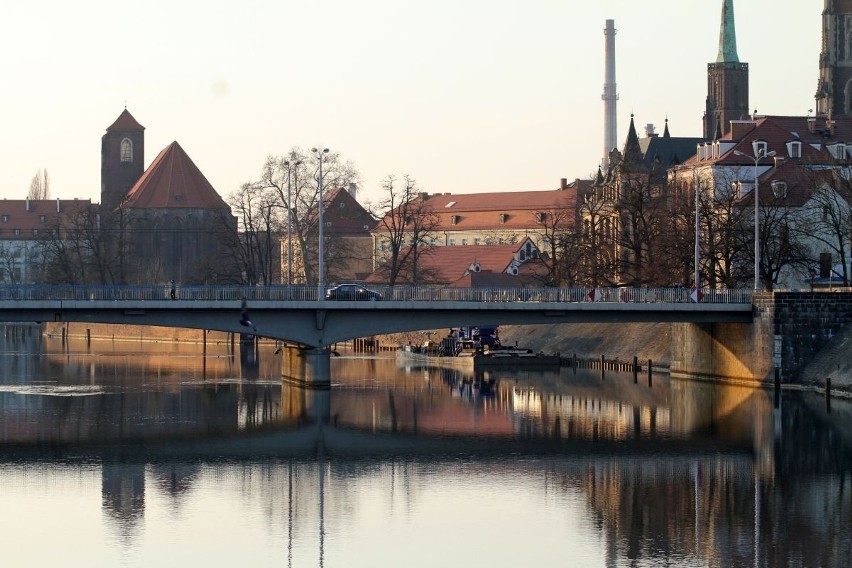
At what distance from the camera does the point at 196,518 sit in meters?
37.6

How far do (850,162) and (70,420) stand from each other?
54.3 m

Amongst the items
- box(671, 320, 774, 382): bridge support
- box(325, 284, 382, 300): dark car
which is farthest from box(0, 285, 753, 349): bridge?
box(671, 320, 774, 382): bridge support

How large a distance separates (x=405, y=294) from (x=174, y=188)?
10472 cm

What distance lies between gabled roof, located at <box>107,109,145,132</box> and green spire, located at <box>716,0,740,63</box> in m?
65.5

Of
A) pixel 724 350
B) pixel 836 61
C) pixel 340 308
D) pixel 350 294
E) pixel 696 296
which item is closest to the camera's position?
pixel 340 308

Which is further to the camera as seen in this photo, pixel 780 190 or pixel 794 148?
pixel 794 148

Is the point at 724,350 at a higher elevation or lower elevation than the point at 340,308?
lower

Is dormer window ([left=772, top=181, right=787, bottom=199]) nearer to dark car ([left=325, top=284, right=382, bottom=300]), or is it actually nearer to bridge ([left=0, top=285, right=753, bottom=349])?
bridge ([left=0, top=285, right=753, bottom=349])

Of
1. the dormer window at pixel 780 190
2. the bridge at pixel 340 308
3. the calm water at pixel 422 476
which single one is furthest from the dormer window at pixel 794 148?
the calm water at pixel 422 476

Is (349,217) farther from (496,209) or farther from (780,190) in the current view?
(780,190)

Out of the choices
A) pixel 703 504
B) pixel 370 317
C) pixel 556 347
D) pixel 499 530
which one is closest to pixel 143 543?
pixel 499 530

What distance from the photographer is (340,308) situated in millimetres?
68500

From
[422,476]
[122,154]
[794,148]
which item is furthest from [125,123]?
[422,476]

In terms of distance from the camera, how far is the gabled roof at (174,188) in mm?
171875
